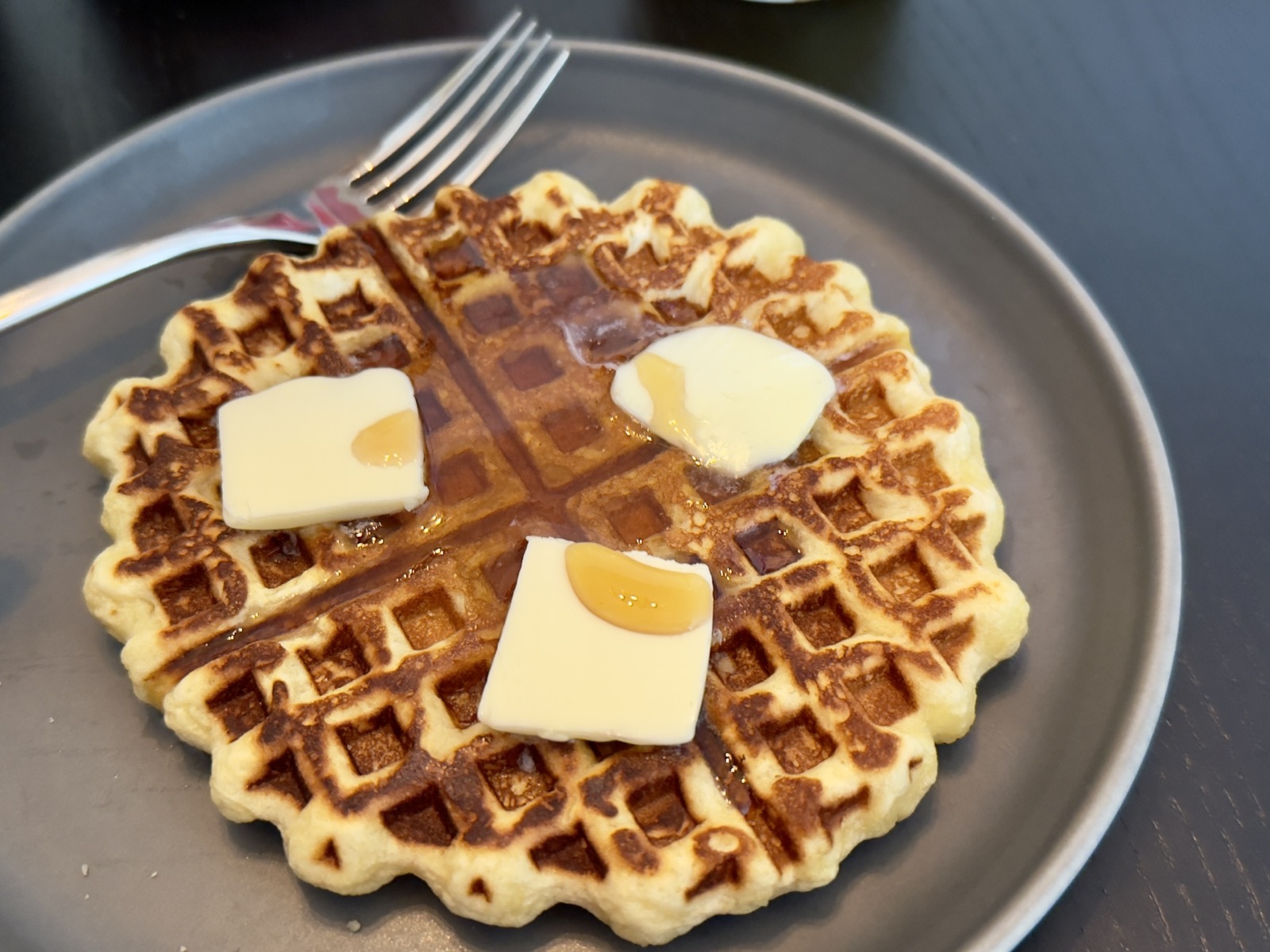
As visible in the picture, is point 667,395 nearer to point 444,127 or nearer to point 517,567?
point 517,567

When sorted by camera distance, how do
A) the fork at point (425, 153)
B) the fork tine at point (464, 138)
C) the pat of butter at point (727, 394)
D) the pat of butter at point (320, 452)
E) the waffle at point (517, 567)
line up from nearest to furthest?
the waffle at point (517, 567), the pat of butter at point (320, 452), the pat of butter at point (727, 394), the fork at point (425, 153), the fork tine at point (464, 138)

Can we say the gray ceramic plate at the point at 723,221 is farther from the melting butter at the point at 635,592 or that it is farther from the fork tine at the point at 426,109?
the melting butter at the point at 635,592

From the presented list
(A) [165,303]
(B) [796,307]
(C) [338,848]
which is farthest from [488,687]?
(A) [165,303]

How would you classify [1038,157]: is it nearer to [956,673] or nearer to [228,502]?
[956,673]

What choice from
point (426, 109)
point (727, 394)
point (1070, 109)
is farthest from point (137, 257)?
point (1070, 109)

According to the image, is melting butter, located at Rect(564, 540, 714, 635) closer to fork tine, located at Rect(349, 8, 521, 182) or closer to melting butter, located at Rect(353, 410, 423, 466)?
melting butter, located at Rect(353, 410, 423, 466)

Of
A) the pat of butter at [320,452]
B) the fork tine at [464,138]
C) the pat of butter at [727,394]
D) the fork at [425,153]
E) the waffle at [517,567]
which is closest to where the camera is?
the waffle at [517,567]

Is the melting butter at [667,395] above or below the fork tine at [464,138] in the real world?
below

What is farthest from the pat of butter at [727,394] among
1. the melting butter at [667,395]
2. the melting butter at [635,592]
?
the melting butter at [635,592]
